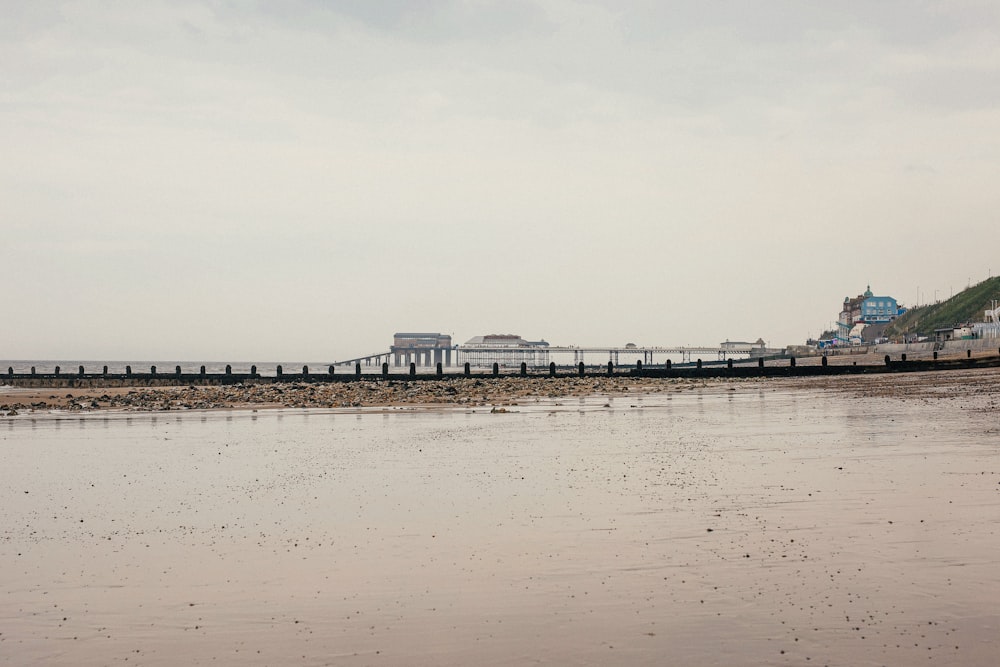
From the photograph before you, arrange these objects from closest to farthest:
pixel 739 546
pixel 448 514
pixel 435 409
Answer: pixel 739 546, pixel 448 514, pixel 435 409

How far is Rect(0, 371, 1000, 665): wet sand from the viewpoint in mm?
6223

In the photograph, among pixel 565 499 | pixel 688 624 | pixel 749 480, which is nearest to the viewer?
pixel 688 624

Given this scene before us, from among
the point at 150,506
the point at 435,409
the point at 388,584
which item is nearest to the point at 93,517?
the point at 150,506

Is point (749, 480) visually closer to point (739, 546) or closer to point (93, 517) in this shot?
point (739, 546)

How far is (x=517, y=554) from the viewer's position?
8875 millimetres

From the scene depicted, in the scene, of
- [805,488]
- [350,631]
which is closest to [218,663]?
[350,631]

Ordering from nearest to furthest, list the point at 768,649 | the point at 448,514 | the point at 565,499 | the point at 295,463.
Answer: the point at 768,649 < the point at 448,514 < the point at 565,499 < the point at 295,463

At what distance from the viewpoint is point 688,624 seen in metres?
6.47

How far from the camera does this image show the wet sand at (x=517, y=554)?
6223mm

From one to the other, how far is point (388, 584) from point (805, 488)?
22.7 ft

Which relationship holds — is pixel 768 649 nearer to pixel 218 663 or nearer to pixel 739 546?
pixel 739 546

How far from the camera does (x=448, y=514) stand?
11227mm

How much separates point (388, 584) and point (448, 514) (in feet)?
11.1

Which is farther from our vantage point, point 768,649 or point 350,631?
point 350,631
